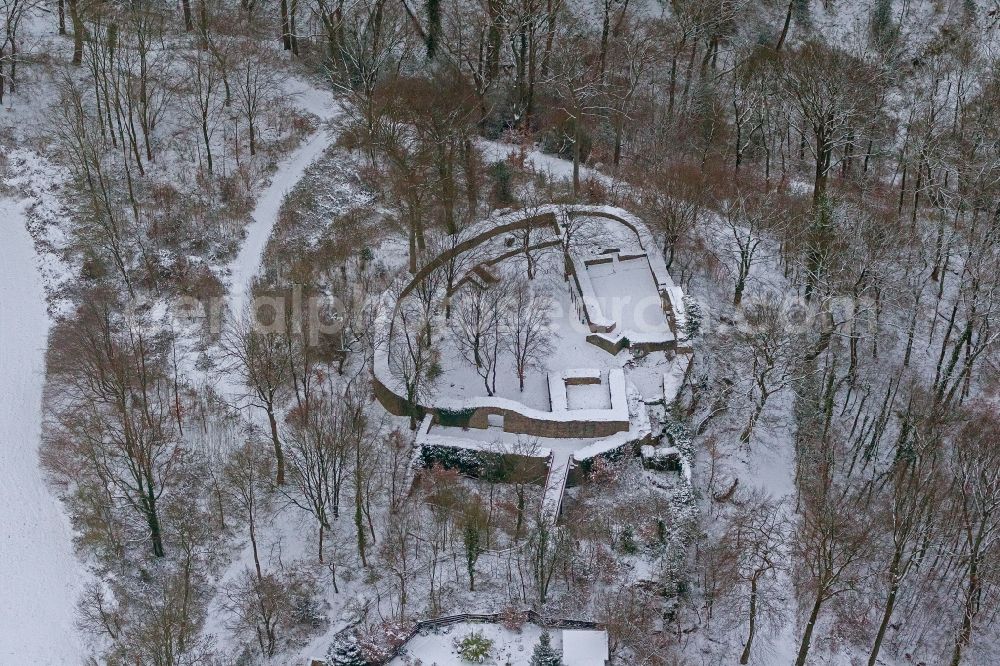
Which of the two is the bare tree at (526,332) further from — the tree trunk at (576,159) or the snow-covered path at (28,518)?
the snow-covered path at (28,518)

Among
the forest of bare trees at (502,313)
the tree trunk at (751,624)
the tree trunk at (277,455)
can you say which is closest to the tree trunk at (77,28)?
the forest of bare trees at (502,313)

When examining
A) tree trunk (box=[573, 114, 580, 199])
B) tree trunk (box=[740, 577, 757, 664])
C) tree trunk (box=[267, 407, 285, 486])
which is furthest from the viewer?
tree trunk (box=[573, 114, 580, 199])

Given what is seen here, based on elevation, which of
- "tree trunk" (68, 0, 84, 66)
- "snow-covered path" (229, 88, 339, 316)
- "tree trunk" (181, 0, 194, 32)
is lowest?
"snow-covered path" (229, 88, 339, 316)

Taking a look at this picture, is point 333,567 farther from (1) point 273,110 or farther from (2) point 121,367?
(1) point 273,110

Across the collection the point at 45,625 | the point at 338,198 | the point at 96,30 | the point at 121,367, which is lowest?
the point at 45,625

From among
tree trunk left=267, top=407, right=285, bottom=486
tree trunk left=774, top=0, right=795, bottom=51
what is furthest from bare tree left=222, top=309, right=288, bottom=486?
tree trunk left=774, top=0, right=795, bottom=51

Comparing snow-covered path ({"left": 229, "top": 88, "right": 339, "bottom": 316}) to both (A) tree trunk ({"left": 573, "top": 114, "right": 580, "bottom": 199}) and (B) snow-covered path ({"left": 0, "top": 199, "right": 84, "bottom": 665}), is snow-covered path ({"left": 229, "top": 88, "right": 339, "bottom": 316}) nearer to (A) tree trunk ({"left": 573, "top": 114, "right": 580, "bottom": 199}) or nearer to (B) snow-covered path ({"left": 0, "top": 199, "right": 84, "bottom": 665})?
(B) snow-covered path ({"left": 0, "top": 199, "right": 84, "bottom": 665})

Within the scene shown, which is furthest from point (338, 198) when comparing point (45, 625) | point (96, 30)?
point (45, 625)
